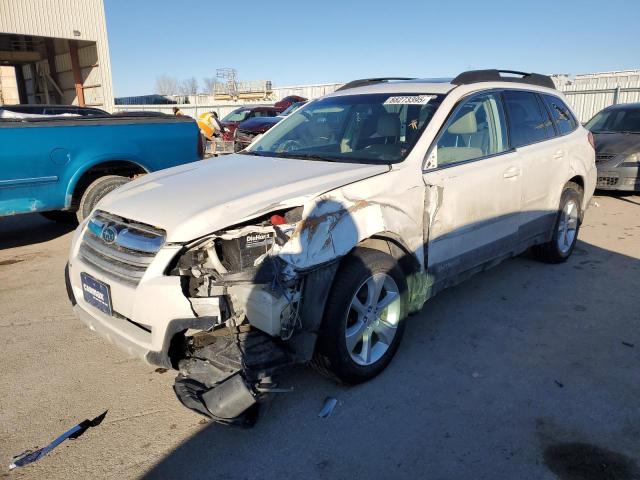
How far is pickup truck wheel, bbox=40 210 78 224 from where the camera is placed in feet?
24.0

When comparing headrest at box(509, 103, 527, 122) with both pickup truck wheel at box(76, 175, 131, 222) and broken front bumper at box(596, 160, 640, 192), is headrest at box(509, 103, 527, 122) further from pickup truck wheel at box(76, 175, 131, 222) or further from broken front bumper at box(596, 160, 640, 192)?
broken front bumper at box(596, 160, 640, 192)

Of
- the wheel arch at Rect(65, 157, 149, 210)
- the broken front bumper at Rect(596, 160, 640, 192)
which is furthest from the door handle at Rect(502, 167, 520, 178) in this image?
the broken front bumper at Rect(596, 160, 640, 192)

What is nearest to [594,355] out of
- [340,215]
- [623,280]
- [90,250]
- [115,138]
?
[623,280]

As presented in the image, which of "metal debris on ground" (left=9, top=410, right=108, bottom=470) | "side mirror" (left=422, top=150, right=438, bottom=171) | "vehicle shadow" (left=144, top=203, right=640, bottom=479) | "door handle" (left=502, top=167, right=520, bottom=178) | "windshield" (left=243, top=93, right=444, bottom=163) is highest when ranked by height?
"windshield" (left=243, top=93, right=444, bottom=163)

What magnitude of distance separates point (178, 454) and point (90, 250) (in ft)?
4.58

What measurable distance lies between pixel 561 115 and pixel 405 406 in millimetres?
3871

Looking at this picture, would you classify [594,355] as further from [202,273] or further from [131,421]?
[131,421]

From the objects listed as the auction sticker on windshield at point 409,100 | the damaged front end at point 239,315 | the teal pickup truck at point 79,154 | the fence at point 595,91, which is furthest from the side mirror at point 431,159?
the fence at point 595,91

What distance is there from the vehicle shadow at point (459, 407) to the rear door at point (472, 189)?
21.6 inches

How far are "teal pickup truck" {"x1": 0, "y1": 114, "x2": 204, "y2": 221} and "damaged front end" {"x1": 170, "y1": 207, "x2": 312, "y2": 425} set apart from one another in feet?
12.9

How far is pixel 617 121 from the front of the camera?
381 inches

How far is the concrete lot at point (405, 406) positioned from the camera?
248cm

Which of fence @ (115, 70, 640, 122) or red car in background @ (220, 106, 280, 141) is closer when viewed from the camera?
fence @ (115, 70, 640, 122)

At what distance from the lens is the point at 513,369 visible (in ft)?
10.9
